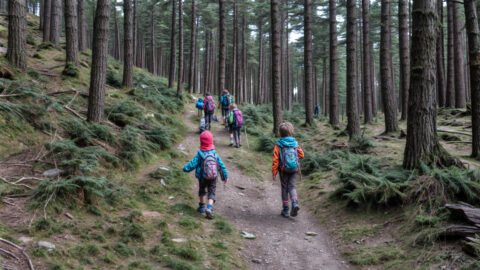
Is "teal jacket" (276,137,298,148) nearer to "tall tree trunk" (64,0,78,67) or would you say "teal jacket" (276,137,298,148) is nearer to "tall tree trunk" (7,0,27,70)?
"tall tree trunk" (7,0,27,70)

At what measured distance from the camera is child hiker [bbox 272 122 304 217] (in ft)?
19.7

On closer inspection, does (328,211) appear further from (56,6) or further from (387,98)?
(56,6)

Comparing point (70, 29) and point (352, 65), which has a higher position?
point (70, 29)

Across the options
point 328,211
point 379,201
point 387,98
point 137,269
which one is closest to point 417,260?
point 379,201

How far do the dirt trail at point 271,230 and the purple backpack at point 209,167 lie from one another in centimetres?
108

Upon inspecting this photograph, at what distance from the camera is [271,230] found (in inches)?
220

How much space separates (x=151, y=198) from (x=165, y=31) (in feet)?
113

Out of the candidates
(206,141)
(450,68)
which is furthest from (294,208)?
(450,68)

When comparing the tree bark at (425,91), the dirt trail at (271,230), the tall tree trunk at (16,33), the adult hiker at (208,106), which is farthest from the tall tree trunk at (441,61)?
the tall tree trunk at (16,33)

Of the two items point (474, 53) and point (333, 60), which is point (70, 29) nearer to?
point (333, 60)

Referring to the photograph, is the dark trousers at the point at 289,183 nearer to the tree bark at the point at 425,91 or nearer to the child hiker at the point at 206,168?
the child hiker at the point at 206,168

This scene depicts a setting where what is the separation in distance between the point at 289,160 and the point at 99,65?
5.85m

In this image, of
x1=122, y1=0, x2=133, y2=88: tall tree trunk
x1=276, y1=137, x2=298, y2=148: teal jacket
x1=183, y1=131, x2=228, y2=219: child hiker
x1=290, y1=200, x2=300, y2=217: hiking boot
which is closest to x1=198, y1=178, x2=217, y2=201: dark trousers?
x1=183, y1=131, x2=228, y2=219: child hiker

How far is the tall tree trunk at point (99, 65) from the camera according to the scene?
7.69m
